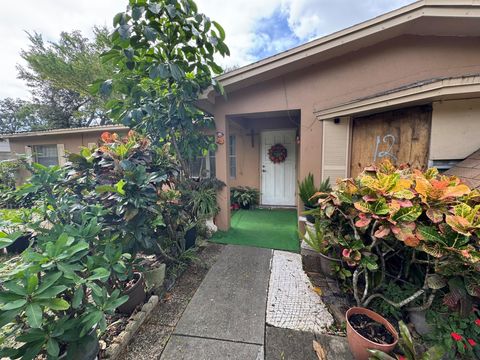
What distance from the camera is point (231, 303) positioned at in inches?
86.6

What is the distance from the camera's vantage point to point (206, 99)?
3492 mm

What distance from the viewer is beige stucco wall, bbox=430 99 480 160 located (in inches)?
92.0

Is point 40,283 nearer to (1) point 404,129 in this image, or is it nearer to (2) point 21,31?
(1) point 404,129

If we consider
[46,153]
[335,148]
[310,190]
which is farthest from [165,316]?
[46,153]

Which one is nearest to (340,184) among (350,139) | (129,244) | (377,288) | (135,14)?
(377,288)

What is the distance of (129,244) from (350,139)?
11.4ft

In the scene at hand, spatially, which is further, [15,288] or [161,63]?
[161,63]

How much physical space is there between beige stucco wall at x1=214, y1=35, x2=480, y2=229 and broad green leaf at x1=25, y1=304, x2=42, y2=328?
318 cm

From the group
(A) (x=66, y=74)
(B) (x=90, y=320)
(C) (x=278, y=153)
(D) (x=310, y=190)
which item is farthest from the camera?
(A) (x=66, y=74)

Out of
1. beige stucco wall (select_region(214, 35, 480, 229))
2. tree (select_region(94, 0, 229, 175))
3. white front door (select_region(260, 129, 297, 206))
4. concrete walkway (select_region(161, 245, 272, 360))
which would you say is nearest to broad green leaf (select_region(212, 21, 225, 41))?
tree (select_region(94, 0, 229, 175))

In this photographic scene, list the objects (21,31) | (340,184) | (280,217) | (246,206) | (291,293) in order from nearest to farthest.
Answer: (340,184) < (291,293) < (280,217) < (246,206) < (21,31)

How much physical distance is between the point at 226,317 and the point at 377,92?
12.6 ft

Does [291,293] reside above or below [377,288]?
below

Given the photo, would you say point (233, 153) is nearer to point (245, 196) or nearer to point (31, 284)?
point (245, 196)
